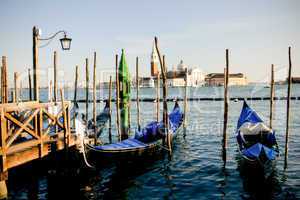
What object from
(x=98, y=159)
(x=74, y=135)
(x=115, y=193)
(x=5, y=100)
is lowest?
(x=115, y=193)

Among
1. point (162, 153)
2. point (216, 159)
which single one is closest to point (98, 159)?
point (162, 153)

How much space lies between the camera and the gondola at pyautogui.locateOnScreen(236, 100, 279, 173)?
36.7 ft

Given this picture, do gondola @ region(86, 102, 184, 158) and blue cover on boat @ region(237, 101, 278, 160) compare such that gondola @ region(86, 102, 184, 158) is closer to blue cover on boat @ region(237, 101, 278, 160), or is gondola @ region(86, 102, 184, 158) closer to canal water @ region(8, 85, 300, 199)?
canal water @ region(8, 85, 300, 199)

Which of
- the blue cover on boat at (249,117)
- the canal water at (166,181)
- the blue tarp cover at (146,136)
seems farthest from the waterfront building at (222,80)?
the canal water at (166,181)

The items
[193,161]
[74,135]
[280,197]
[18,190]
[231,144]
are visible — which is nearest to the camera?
[280,197]

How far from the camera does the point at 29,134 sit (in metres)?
8.73

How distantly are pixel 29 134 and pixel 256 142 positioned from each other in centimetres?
971

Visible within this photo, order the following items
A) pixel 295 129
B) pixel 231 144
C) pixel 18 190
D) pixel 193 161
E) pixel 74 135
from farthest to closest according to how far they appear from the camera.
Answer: pixel 295 129
pixel 231 144
pixel 193 161
pixel 74 135
pixel 18 190

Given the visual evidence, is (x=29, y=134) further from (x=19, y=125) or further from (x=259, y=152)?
(x=259, y=152)

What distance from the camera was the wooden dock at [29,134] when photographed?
24.3ft

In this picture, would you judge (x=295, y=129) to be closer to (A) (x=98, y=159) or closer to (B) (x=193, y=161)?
(B) (x=193, y=161)

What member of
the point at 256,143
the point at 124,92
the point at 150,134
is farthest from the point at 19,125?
the point at 124,92

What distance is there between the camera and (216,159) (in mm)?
13164

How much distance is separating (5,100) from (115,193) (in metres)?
7.67
